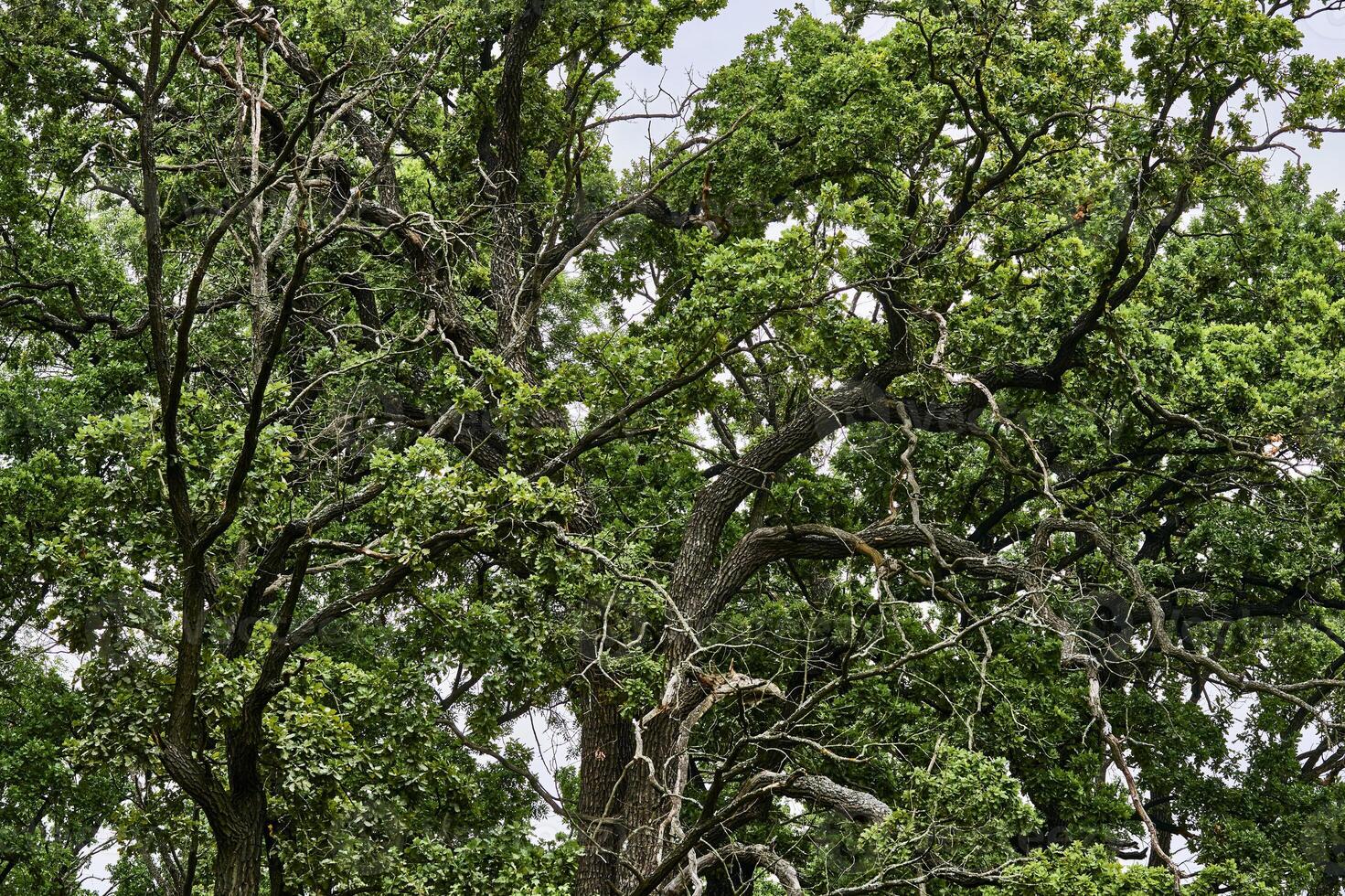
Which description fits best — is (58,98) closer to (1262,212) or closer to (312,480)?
(312,480)

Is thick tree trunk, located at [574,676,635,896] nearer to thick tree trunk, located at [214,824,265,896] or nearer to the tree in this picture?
the tree

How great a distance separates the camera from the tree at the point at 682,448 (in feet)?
28.7

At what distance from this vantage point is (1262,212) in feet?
39.4

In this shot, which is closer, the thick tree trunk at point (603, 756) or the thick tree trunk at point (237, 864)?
the thick tree trunk at point (237, 864)

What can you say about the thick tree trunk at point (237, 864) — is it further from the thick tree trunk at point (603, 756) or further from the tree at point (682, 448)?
the thick tree trunk at point (603, 756)

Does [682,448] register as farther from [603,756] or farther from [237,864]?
[237,864]

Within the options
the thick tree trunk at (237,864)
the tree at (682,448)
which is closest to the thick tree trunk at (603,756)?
the tree at (682,448)

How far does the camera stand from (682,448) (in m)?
13.3

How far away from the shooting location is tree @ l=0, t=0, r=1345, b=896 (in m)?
8.75

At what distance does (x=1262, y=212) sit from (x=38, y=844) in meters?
14.4

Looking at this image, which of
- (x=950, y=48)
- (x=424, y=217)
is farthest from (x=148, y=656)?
(x=950, y=48)

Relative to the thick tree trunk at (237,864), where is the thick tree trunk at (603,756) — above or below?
above

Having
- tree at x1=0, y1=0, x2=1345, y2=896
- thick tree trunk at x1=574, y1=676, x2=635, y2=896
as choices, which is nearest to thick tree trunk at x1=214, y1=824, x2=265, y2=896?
tree at x1=0, y1=0, x2=1345, y2=896

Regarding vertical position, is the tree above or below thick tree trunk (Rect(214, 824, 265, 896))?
above
